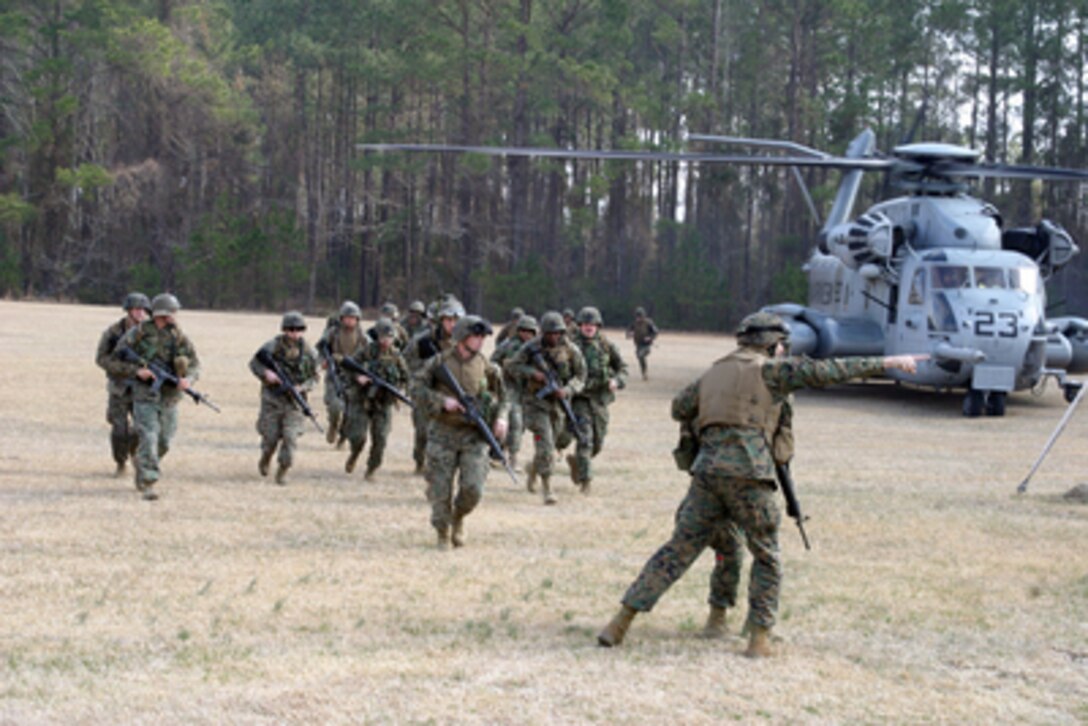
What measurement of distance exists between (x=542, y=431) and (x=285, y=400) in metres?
2.44

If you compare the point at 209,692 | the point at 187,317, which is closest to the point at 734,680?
the point at 209,692

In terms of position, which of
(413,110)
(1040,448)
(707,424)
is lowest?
(1040,448)

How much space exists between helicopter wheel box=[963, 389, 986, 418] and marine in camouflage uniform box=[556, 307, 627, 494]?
1071 centimetres

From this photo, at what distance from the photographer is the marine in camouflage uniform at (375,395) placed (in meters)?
12.8

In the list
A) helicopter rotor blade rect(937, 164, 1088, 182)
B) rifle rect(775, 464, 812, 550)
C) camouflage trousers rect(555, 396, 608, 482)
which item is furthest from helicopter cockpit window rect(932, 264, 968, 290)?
rifle rect(775, 464, 812, 550)

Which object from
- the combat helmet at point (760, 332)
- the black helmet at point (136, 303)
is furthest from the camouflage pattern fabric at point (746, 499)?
the black helmet at point (136, 303)

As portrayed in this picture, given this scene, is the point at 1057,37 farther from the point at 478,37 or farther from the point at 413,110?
Result: the point at 413,110

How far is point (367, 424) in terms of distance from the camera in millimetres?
13109

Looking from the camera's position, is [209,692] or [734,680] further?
[734,680]

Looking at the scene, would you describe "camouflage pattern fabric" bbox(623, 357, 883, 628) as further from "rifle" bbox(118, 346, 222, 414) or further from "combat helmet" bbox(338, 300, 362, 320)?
"combat helmet" bbox(338, 300, 362, 320)

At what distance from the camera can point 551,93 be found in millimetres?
55469

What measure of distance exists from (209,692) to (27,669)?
3.20 feet

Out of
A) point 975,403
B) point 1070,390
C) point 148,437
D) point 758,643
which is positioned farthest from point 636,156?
point 758,643

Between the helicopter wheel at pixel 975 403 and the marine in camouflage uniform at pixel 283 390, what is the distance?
12.5 meters
